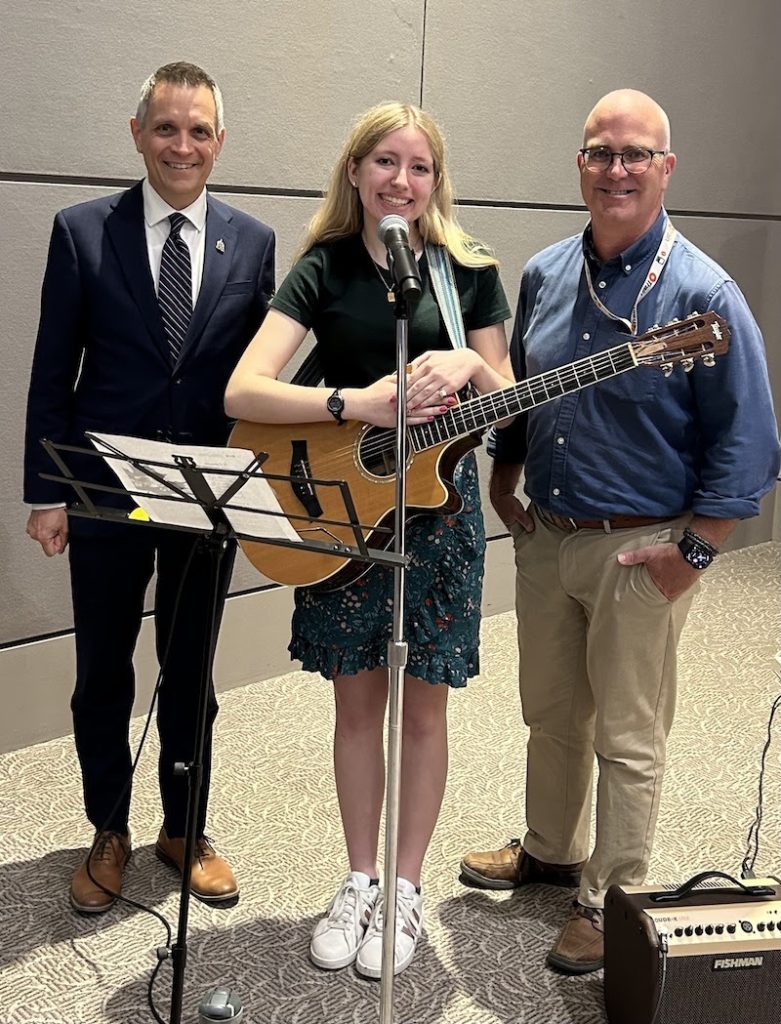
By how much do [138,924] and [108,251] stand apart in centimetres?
139

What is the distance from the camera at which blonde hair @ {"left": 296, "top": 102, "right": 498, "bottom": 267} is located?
2223 millimetres

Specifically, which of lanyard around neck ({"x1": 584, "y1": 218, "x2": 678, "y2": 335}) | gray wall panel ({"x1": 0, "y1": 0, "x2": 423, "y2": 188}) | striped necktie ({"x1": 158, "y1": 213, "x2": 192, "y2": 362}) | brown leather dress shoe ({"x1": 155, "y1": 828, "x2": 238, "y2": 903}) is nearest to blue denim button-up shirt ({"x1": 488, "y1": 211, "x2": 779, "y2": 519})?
lanyard around neck ({"x1": 584, "y1": 218, "x2": 678, "y2": 335})

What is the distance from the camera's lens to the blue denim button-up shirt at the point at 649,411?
220 cm

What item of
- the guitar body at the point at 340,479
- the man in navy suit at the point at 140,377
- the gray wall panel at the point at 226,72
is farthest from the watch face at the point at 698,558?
the gray wall panel at the point at 226,72

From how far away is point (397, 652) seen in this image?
1854 mm

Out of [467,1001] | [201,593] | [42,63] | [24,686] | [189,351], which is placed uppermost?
[42,63]

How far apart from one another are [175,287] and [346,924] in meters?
1.33

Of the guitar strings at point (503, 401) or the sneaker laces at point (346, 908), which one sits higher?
the guitar strings at point (503, 401)

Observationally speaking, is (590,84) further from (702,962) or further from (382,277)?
(702,962)

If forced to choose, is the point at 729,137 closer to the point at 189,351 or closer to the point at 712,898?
the point at 189,351

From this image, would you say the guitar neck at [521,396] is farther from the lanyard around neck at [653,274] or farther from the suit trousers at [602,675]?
the suit trousers at [602,675]

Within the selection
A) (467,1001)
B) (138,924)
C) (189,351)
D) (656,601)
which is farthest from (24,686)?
(656,601)

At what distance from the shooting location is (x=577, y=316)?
2355mm

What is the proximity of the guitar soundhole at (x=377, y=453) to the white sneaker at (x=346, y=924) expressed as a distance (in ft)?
2.74
